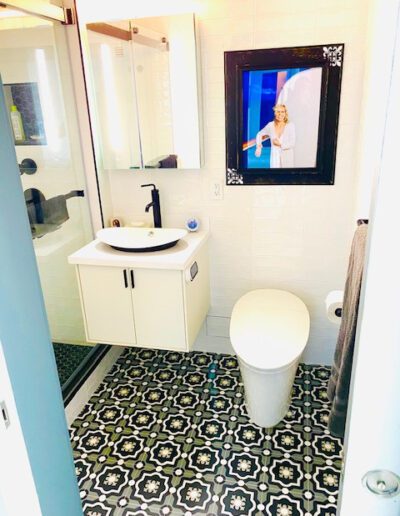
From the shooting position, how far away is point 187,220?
251 centimetres

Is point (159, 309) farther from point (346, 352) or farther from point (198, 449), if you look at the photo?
point (346, 352)

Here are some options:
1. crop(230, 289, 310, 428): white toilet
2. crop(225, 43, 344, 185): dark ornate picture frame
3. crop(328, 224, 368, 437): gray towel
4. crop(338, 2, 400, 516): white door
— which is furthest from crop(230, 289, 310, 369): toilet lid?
crop(338, 2, 400, 516): white door

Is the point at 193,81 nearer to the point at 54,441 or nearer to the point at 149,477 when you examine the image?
the point at 54,441

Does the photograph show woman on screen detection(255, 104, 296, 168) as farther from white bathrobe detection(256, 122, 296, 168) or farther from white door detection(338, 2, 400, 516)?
white door detection(338, 2, 400, 516)

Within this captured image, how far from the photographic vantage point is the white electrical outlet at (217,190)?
94.3 inches

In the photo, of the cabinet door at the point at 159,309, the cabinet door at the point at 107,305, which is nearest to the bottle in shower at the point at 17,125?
the cabinet door at the point at 107,305

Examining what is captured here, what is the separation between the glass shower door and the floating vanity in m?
0.19

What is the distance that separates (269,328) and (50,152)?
1.48m

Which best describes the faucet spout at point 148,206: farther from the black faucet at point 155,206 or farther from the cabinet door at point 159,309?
the cabinet door at point 159,309

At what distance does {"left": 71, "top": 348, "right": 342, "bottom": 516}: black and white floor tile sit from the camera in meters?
1.79

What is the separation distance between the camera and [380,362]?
552 mm

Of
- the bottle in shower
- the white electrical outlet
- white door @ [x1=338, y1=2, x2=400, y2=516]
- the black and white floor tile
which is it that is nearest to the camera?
white door @ [x1=338, y1=2, x2=400, y2=516]

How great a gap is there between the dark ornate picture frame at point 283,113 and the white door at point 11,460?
1745mm

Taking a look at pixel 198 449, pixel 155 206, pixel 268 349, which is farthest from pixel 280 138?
pixel 198 449
